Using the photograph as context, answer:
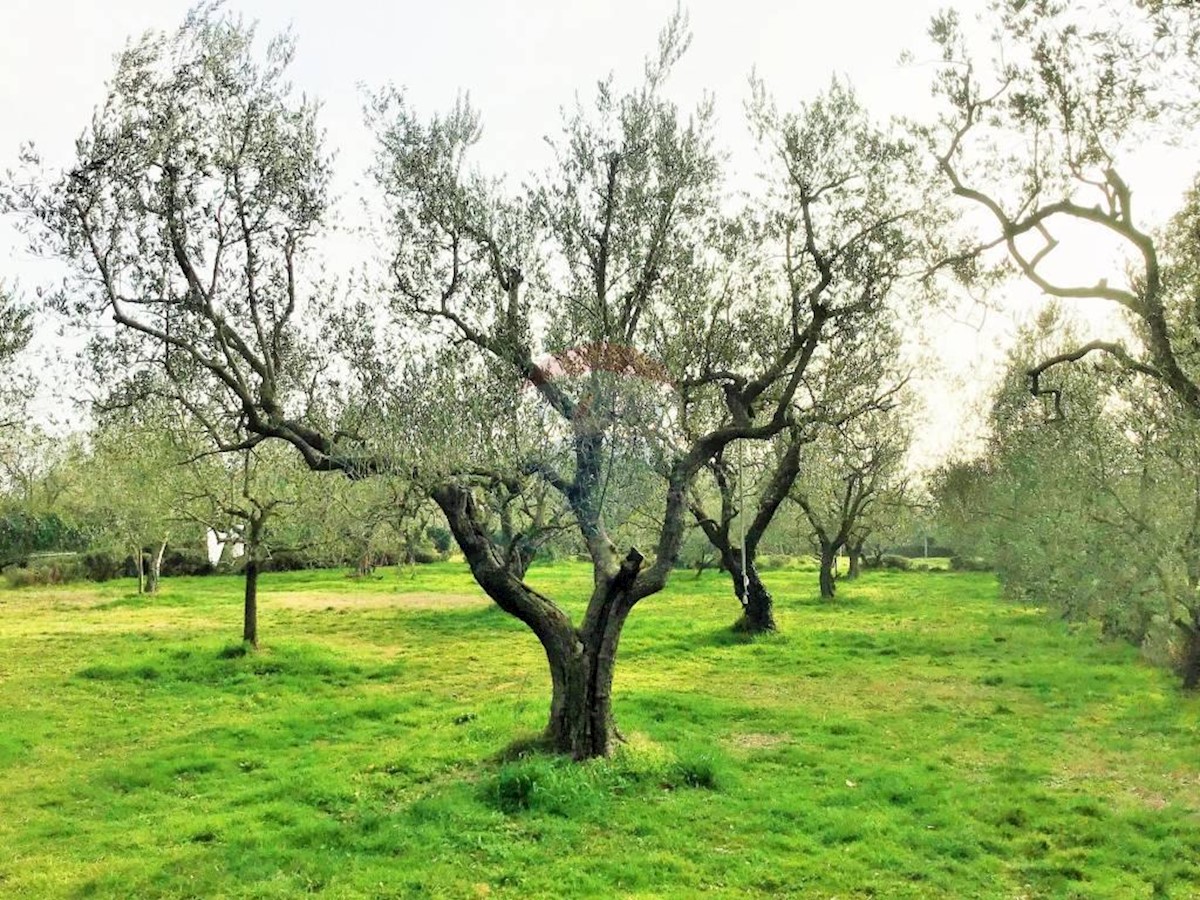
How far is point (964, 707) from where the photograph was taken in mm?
21328

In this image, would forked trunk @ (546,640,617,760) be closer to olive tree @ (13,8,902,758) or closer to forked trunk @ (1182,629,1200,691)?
olive tree @ (13,8,902,758)

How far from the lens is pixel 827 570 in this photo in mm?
47062

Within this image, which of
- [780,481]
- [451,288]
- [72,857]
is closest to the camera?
[72,857]

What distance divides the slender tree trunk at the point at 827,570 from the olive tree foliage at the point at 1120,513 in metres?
20.6

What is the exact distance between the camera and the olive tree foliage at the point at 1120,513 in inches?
731

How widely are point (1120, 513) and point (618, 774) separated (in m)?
13.8

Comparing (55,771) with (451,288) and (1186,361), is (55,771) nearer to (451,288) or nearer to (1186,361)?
(451,288)

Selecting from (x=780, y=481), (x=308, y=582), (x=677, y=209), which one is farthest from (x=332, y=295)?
(x=308, y=582)

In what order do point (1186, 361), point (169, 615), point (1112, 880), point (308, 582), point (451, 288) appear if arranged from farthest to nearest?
point (308, 582) < point (169, 615) < point (451, 288) < point (1186, 361) < point (1112, 880)

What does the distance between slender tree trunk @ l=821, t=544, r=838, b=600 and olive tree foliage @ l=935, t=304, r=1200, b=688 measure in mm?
20608

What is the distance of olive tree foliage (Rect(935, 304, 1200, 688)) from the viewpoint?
61.0 feet

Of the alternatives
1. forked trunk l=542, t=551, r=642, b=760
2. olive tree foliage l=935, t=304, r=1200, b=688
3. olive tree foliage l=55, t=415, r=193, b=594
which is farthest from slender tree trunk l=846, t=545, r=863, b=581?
forked trunk l=542, t=551, r=642, b=760

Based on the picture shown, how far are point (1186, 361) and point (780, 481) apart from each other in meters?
15.6

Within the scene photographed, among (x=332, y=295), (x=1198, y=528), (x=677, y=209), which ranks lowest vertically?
(x=1198, y=528)
